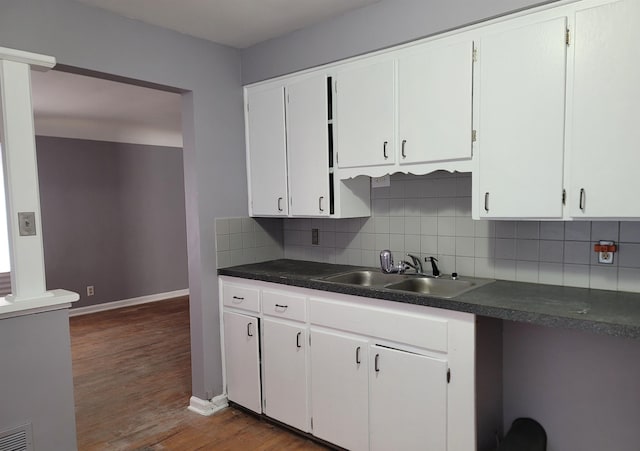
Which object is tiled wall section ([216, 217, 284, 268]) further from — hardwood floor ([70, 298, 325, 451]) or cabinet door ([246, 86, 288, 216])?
hardwood floor ([70, 298, 325, 451])

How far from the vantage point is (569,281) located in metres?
2.16

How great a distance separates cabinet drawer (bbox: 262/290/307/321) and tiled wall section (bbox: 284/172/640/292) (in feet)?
2.06

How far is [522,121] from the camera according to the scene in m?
1.98

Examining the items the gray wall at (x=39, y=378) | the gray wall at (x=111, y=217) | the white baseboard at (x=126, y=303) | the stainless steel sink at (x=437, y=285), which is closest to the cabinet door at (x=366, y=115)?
the stainless steel sink at (x=437, y=285)

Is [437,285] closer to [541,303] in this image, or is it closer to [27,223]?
[541,303]

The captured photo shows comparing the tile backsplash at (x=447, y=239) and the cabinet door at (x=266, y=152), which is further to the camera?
the cabinet door at (x=266, y=152)

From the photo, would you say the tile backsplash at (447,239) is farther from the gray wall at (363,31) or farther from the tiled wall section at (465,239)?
the gray wall at (363,31)

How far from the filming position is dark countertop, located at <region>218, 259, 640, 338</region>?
5.30ft

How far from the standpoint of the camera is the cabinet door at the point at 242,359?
9.22 feet

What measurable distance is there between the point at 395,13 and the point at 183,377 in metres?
3.08

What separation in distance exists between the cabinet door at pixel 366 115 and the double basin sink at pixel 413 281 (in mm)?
685

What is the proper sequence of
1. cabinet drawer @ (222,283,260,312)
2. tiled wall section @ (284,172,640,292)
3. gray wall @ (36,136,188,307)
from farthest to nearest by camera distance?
1. gray wall @ (36,136,188,307)
2. cabinet drawer @ (222,283,260,312)
3. tiled wall section @ (284,172,640,292)

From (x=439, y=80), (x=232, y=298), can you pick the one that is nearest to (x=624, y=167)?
(x=439, y=80)

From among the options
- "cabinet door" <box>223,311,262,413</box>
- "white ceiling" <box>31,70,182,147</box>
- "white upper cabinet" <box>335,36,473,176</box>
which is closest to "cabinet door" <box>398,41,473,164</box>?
"white upper cabinet" <box>335,36,473,176</box>
